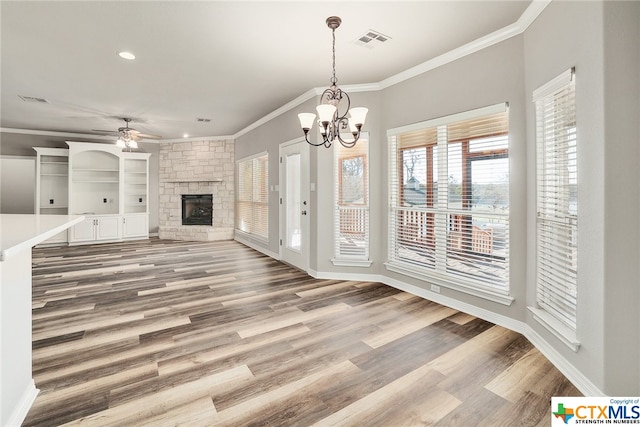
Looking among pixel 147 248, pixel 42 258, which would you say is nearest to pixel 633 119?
pixel 147 248

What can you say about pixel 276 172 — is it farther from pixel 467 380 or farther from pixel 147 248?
pixel 467 380

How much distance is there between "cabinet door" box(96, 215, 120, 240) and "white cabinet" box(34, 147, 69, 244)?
71cm

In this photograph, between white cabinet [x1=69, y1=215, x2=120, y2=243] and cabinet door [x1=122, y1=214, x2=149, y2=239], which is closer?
white cabinet [x1=69, y1=215, x2=120, y2=243]

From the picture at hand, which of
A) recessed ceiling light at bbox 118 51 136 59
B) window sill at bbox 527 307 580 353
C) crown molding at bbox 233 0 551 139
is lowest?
window sill at bbox 527 307 580 353

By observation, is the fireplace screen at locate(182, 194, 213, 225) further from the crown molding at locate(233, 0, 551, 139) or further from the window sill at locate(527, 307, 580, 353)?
the window sill at locate(527, 307, 580, 353)

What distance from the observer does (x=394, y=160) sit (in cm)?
407

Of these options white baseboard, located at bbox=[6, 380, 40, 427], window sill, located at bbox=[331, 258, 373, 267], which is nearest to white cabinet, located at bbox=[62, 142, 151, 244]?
window sill, located at bbox=[331, 258, 373, 267]

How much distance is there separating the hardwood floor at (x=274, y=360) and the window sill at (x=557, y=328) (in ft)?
0.77

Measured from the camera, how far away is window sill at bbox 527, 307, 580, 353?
6.89ft

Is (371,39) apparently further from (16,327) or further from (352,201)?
(16,327)

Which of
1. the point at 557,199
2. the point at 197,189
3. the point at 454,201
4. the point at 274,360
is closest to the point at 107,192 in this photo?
the point at 197,189

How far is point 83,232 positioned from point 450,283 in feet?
26.6

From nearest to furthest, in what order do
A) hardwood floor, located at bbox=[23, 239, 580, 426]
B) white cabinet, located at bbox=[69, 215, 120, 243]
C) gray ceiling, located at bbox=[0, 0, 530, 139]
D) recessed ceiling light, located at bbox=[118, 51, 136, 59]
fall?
hardwood floor, located at bbox=[23, 239, 580, 426] < gray ceiling, located at bbox=[0, 0, 530, 139] < recessed ceiling light, located at bbox=[118, 51, 136, 59] < white cabinet, located at bbox=[69, 215, 120, 243]

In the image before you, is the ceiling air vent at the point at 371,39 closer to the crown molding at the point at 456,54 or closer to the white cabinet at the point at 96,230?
the crown molding at the point at 456,54
